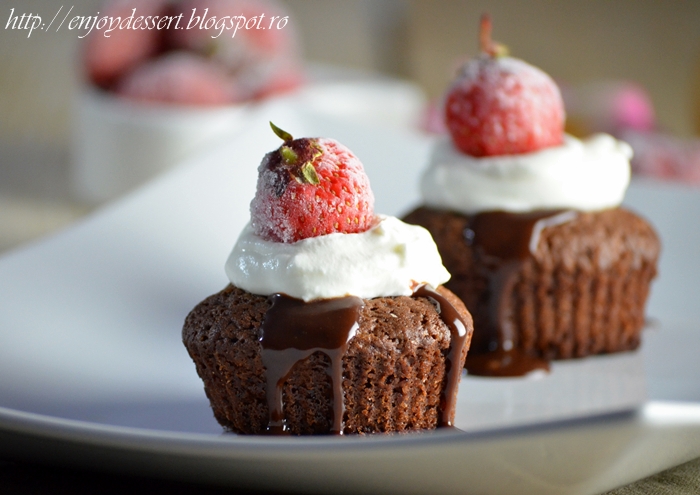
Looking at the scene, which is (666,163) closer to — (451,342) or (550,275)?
(550,275)

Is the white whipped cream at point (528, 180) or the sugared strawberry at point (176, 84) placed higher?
the sugared strawberry at point (176, 84)

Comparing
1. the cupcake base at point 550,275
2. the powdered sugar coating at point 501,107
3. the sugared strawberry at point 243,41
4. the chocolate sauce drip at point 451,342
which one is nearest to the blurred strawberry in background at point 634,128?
the sugared strawberry at point 243,41

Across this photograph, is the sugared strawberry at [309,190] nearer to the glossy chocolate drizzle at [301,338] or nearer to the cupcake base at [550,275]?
the glossy chocolate drizzle at [301,338]

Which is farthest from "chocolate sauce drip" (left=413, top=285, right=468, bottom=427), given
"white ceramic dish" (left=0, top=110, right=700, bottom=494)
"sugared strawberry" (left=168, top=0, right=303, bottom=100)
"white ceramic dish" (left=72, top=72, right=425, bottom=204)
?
"sugared strawberry" (left=168, top=0, right=303, bottom=100)

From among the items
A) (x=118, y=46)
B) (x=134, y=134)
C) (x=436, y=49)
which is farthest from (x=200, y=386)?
(x=436, y=49)

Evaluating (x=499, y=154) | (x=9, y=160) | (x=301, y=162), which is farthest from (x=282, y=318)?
(x=9, y=160)
